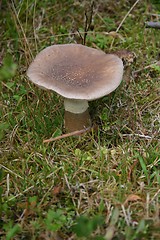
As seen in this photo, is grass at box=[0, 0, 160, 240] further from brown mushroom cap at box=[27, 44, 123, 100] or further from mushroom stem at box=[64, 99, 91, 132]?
brown mushroom cap at box=[27, 44, 123, 100]

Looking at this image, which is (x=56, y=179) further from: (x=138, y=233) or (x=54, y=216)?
(x=138, y=233)

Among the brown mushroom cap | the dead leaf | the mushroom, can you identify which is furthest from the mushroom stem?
the dead leaf

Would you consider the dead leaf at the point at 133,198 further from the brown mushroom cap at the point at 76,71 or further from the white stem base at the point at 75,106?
the white stem base at the point at 75,106

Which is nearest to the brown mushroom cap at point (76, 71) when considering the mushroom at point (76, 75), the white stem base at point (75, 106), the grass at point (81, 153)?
the mushroom at point (76, 75)

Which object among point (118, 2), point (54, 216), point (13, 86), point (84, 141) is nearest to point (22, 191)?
point (54, 216)

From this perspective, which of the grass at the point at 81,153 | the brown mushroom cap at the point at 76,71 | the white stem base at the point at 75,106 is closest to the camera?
the grass at the point at 81,153

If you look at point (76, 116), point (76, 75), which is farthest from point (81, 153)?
point (76, 75)

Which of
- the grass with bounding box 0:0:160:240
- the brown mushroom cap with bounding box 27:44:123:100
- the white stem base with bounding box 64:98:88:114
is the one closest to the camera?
the grass with bounding box 0:0:160:240
